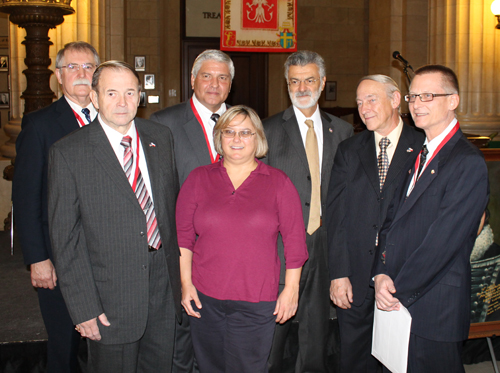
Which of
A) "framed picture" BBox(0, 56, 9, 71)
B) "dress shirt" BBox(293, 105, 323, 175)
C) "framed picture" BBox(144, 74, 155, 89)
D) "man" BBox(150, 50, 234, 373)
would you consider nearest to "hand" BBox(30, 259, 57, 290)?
"man" BBox(150, 50, 234, 373)

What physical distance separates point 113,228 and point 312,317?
141 centimetres

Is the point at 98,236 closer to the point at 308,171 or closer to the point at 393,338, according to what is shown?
the point at 308,171

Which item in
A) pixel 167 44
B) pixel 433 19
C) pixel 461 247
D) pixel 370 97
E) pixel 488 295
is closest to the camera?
pixel 461 247

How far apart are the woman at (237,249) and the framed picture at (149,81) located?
7738 mm

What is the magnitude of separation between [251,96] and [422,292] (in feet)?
29.2

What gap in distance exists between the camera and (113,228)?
6.62ft

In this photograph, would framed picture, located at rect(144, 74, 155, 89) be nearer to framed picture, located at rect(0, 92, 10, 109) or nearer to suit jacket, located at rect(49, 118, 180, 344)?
framed picture, located at rect(0, 92, 10, 109)

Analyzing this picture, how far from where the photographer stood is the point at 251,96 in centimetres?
1059

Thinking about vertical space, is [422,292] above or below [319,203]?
below

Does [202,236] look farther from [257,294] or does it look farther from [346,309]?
[346,309]

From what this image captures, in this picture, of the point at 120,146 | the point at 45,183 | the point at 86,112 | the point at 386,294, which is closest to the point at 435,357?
the point at 386,294

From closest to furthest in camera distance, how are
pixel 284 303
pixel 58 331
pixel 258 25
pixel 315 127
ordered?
pixel 284 303 → pixel 58 331 → pixel 315 127 → pixel 258 25

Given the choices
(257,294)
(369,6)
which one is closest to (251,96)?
(369,6)

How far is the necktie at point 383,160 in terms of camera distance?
2.53m
